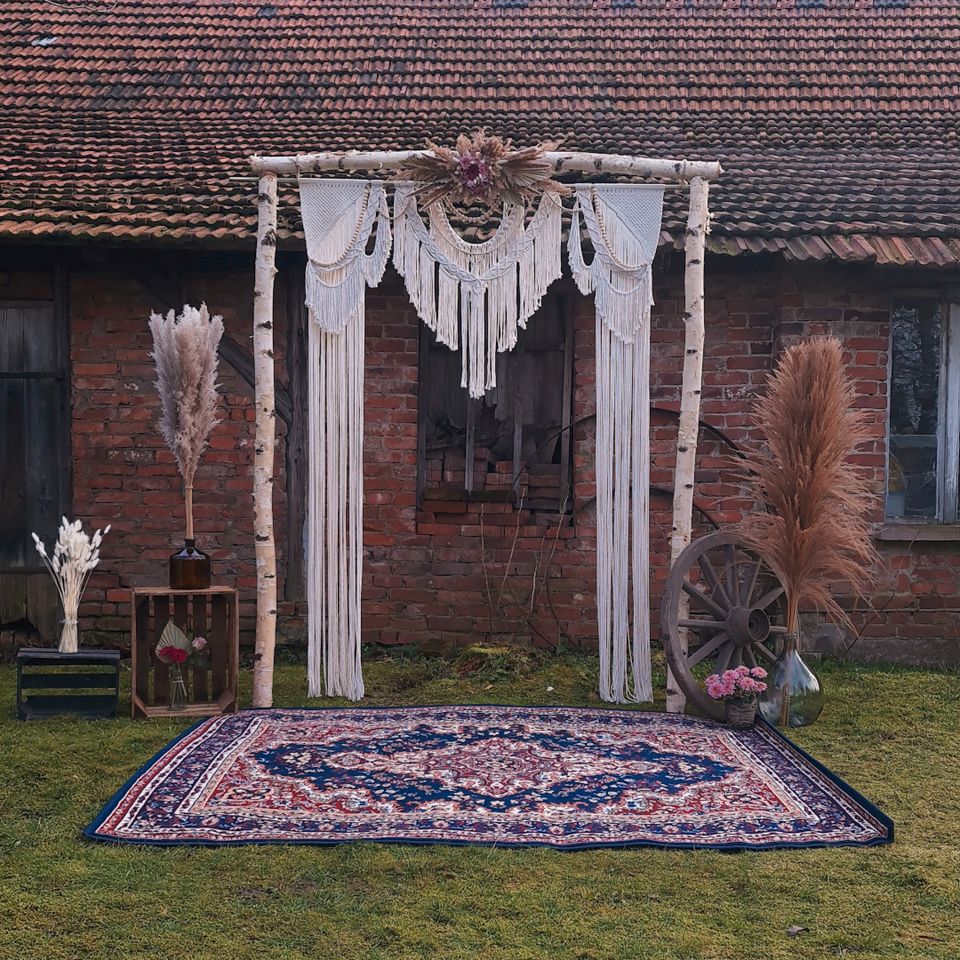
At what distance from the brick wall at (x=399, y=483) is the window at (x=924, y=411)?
9.6 inches

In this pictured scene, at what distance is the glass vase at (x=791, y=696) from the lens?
509cm

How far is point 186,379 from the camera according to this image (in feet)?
16.9

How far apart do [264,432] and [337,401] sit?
0.41m

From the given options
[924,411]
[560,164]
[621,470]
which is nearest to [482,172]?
[560,164]

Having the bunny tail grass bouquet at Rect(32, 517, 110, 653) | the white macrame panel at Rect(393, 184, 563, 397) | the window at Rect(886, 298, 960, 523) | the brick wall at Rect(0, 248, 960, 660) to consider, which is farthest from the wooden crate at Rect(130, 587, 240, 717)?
the window at Rect(886, 298, 960, 523)

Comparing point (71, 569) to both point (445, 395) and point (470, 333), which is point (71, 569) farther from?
point (445, 395)

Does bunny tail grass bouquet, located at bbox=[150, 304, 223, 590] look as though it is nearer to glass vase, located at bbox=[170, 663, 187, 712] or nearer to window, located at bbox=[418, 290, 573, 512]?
glass vase, located at bbox=[170, 663, 187, 712]

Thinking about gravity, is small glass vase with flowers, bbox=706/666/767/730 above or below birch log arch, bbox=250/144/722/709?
below

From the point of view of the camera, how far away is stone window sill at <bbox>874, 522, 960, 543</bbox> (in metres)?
6.56

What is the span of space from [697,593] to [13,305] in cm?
481

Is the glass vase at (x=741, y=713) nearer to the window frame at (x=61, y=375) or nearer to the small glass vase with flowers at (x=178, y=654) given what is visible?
the small glass vase with flowers at (x=178, y=654)

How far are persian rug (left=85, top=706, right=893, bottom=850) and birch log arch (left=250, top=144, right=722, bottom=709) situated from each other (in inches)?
20.7

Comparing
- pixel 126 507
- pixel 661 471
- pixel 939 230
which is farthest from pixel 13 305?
pixel 939 230

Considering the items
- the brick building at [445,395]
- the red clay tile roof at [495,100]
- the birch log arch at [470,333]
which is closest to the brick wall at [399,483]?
the brick building at [445,395]
